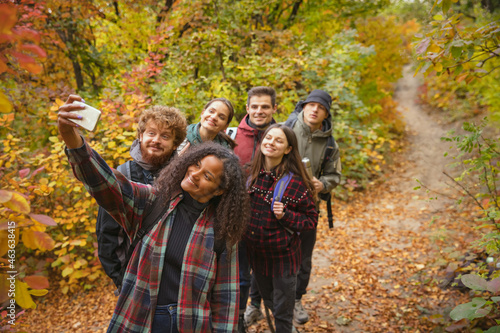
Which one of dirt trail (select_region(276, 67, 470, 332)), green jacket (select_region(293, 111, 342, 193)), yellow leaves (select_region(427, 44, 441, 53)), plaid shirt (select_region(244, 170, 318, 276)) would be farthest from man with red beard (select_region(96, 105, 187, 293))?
dirt trail (select_region(276, 67, 470, 332))

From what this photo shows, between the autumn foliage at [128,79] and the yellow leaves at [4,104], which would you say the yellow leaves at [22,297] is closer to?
the yellow leaves at [4,104]

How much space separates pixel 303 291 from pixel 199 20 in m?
5.93

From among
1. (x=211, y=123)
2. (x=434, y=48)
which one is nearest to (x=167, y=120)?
(x=211, y=123)

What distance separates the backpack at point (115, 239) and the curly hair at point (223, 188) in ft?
1.08

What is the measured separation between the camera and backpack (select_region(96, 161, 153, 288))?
6.51ft

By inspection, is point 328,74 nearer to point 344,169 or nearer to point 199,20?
point 344,169

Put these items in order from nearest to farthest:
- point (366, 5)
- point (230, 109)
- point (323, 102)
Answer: point (230, 109) → point (323, 102) → point (366, 5)

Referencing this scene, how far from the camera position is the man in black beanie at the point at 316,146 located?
3.20m

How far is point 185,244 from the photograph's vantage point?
1.67 metres

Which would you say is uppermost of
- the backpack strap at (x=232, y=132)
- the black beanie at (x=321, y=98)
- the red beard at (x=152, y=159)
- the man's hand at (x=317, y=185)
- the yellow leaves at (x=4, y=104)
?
the black beanie at (x=321, y=98)

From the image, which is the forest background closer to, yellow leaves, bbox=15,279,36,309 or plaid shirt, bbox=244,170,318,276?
plaid shirt, bbox=244,170,318,276

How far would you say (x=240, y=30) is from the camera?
7.42 m

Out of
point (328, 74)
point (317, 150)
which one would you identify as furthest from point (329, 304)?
point (328, 74)

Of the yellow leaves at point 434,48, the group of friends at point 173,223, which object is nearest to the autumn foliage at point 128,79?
the group of friends at point 173,223
